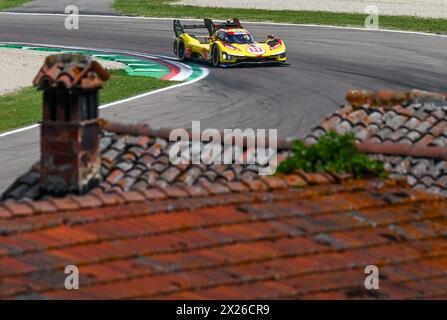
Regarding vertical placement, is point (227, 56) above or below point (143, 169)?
below

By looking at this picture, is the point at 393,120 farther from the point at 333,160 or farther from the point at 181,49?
the point at 181,49

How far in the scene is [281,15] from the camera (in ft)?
203

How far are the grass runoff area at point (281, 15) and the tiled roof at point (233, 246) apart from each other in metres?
44.2

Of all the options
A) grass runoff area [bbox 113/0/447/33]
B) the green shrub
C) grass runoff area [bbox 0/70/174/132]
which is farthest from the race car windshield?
the green shrub

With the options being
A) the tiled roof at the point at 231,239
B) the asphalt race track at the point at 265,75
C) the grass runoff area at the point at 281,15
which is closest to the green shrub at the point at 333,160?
the tiled roof at the point at 231,239

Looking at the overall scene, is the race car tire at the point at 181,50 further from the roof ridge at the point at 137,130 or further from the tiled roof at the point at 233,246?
the tiled roof at the point at 233,246

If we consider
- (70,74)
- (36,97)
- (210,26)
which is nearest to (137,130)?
(70,74)

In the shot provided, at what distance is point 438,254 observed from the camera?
40.4ft

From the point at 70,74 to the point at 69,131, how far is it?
2.53 feet

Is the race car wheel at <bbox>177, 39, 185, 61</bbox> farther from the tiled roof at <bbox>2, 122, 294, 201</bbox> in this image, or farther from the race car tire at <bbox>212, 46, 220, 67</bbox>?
the tiled roof at <bbox>2, 122, 294, 201</bbox>

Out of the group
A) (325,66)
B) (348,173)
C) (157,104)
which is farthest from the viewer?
(325,66)

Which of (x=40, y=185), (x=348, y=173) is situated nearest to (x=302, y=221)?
(x=348, y=173)
